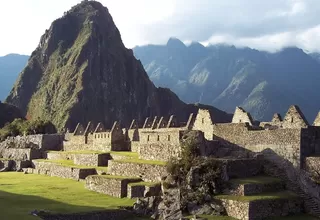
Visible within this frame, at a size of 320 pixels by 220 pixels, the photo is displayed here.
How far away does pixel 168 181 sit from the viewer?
2759 centimetres


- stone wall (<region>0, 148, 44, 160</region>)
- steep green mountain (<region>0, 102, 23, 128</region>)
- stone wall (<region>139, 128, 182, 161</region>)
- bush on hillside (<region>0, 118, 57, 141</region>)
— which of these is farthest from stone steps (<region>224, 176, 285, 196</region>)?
steep green mountain (<region>0, 102, 23, 128</region>)

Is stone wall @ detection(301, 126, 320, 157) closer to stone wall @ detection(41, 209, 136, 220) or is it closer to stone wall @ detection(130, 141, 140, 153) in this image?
stone wall @ detection(41, 209, 136, 220)

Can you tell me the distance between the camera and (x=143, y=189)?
29062mm

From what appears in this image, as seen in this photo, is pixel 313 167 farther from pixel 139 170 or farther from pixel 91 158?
pixel 91 158

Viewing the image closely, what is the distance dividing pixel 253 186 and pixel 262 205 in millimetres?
1589

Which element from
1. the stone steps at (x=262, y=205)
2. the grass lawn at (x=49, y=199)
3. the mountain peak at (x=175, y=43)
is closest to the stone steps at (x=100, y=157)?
the grass lawn at (x=49, y=199)

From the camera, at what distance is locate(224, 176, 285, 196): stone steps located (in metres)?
25.2

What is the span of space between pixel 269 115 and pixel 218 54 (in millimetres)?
62366

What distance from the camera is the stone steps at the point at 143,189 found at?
93.1 feet

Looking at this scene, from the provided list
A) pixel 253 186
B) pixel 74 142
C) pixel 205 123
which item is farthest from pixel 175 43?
pixel 253 186

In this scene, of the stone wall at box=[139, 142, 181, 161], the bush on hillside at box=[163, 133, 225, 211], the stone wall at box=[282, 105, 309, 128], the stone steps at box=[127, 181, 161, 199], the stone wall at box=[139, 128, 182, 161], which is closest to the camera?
the bush on hillside at box=[163, 133, 225, 211]

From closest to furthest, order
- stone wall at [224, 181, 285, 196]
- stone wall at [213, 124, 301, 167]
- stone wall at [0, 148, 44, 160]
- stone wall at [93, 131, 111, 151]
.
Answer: stone wall at [224, 181, 285, 196] < stone wall at [213, 124, 301, 167] < stone wall at [93, 131, 111, 151] < stone wall at [0, 148, 44, 160]

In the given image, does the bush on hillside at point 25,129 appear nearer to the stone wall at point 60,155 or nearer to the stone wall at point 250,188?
the stone wall at point 60,155

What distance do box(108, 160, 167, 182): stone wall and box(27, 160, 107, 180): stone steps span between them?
2053 millimetres
